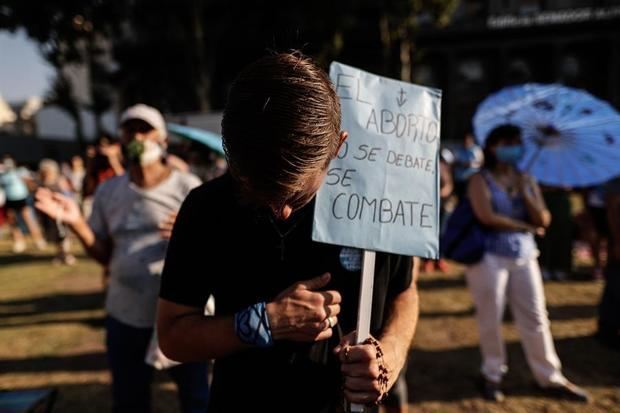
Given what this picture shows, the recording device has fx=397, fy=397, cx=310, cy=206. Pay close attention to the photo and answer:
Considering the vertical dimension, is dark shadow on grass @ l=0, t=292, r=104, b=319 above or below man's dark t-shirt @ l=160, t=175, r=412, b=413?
below

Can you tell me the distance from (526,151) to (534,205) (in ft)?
2.42

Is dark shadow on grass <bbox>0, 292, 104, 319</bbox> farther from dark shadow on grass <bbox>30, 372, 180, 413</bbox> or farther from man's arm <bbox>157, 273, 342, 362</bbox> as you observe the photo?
man's arm <bbox>157, 273, 342, 362</bbox>

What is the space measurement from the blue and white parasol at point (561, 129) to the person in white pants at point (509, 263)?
0.28 m

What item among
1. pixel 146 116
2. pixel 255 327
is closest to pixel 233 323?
pixel 255 327

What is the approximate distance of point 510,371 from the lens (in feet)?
11.9

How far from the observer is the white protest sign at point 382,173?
3.91 ft

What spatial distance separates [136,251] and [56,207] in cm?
47

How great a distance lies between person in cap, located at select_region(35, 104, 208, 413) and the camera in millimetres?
2199

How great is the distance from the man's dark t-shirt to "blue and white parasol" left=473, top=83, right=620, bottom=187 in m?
2.68

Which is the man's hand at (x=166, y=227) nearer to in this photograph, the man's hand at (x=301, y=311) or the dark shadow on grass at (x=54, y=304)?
the man's hand at (x=301, y=311)

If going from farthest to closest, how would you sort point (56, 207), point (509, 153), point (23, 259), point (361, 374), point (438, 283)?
1. point (23, 259)
2. point (438, 283)
3. point (509, 153)
4. point (56, 207)
5. point (361, 374)

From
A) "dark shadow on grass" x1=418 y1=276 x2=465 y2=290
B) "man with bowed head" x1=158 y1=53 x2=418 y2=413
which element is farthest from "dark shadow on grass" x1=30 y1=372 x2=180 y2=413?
"dark shadow on grass" x1=418 y1=276 x2=465 y2=290

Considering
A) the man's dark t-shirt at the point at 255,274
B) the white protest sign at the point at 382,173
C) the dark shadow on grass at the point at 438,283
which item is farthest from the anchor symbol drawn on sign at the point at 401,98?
the dark shadow on grass at the point at 438,283

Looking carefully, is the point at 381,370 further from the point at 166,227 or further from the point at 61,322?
the point at 61,322
